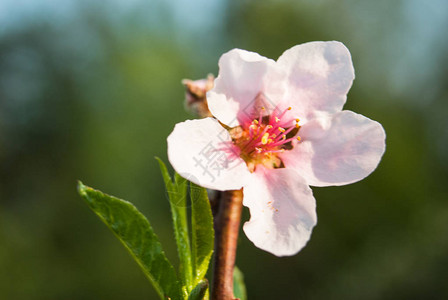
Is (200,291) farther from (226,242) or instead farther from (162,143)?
(162,143)

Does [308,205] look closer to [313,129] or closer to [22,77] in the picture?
[313,129]

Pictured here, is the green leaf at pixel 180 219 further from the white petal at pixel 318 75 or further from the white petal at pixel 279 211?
the white petal at pixel 318 75

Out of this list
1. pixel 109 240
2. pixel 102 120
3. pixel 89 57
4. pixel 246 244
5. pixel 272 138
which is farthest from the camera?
pixel 89 57

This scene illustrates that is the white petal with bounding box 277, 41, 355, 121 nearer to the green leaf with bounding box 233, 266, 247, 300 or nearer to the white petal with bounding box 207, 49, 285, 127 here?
the white petal with bounding box 207, 49, 285, 127

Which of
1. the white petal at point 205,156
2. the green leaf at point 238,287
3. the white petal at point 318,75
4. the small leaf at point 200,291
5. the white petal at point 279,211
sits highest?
the white petal at point 318,75

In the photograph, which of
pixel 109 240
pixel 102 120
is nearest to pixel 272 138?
pixel 109 240

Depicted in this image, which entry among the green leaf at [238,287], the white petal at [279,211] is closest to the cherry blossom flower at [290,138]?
the white petal at [279,211]
